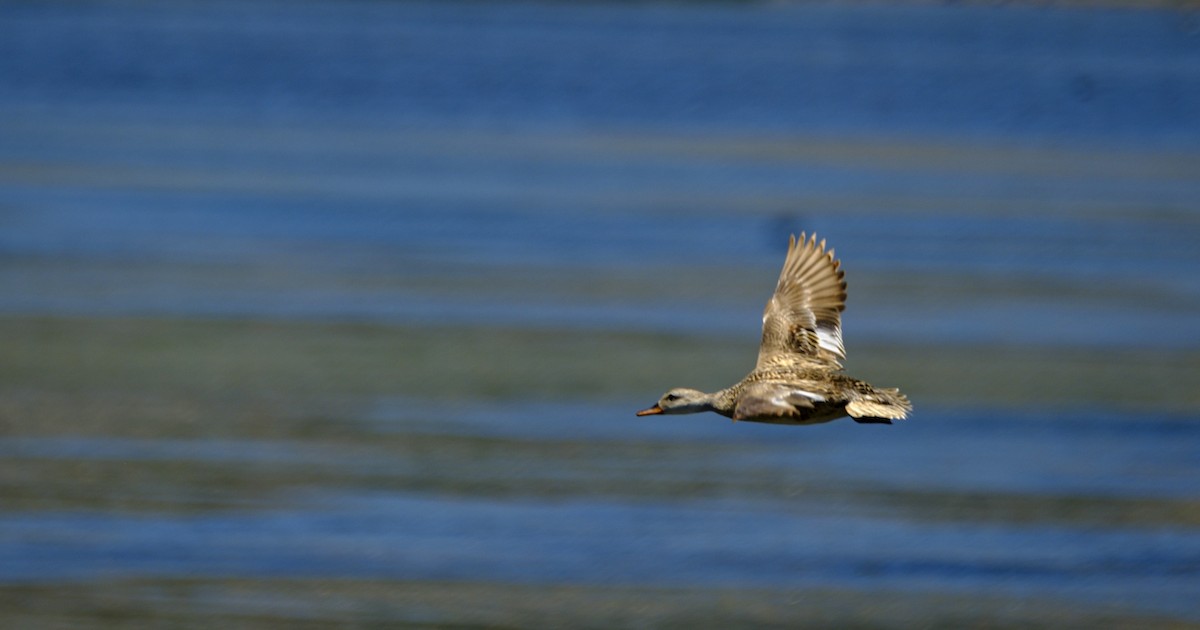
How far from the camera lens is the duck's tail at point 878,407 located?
8.13m

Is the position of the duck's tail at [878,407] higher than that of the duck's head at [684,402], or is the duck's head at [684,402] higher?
the duck's head at [684,402]

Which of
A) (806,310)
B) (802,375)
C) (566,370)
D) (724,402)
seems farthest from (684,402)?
(566,370)

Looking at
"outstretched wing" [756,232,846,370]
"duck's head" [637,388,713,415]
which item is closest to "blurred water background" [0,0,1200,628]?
"outstretched wing" [756,232,846,370]

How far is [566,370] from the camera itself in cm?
1694

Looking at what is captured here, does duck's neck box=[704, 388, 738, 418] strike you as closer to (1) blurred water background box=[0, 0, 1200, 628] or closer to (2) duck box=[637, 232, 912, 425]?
(2) duck box=[637, 232, 912, 425]

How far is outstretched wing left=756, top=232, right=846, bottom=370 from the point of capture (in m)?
9.41

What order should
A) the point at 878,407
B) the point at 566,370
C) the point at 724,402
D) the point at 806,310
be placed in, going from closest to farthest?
1. the point at 878,407
2. the point at 724,402
3. the point at 806,310
4. the point at 566,370

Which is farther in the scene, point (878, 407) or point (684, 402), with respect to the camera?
point (684, 402)

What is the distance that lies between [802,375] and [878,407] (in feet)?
2.02

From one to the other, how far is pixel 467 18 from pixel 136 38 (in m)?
22.6

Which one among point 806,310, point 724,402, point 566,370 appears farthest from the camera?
point 566,370

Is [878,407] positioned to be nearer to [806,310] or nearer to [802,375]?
[802,375]

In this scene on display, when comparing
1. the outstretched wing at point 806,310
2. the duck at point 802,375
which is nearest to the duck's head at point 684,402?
the duck at point 802,375

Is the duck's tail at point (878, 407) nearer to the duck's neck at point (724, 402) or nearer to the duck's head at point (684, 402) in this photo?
the duck's neck at point (724, 402)
